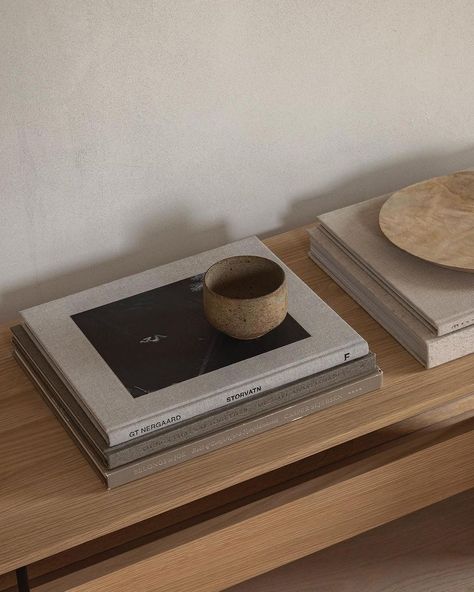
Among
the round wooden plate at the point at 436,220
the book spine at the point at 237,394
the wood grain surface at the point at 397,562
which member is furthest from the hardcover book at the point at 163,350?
the wood grain surface at the point at 397,562

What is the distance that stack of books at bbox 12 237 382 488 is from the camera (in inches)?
43.6

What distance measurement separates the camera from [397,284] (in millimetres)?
1246

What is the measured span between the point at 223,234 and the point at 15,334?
1.02 ft

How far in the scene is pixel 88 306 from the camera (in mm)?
1249

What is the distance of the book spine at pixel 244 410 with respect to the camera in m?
1.10

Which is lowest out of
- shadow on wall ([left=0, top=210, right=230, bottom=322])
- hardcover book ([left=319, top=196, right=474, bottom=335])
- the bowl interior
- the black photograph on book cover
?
shadow on wall ([left=0, top=210, right=230, bottom=322])

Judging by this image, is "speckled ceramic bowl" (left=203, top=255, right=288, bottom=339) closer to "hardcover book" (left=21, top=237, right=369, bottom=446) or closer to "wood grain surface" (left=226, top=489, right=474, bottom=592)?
"hardcover book" (left=21, top=237, right=369, bottom=446)

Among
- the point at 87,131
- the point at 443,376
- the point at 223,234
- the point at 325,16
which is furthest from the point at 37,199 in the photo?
the point at 443,376

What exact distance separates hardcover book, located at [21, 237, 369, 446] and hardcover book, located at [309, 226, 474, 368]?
7 centimetres

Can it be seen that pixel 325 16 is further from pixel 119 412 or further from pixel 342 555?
pixel 342 555

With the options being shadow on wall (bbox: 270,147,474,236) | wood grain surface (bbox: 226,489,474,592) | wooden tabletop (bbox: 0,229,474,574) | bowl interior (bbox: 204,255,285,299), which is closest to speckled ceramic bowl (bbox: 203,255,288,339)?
bowl interior (bbox: 204,255,285,299)

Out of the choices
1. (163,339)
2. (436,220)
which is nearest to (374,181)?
(436,220)

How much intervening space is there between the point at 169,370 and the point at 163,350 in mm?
35

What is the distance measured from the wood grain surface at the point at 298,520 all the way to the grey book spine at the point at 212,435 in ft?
0.31
